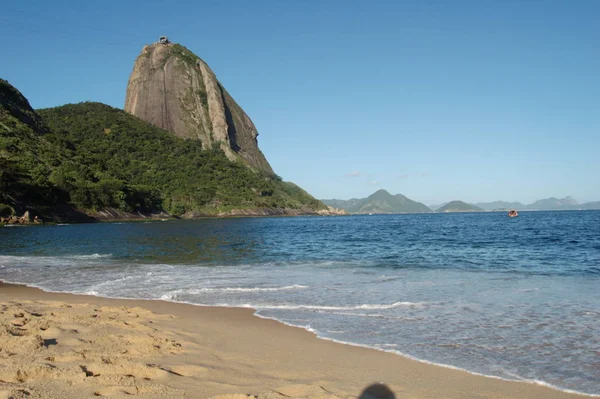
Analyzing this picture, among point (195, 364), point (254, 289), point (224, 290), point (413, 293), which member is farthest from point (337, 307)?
point (195, 364)

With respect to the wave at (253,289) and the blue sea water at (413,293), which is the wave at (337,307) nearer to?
the blue sea water at (413,293)

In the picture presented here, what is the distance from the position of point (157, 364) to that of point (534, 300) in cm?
891

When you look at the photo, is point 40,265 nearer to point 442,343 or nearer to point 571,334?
point 442,343

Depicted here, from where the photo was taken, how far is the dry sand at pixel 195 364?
4543 millimetres

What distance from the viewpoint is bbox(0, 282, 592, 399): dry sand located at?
179 inches

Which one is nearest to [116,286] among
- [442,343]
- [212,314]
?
[212,314]

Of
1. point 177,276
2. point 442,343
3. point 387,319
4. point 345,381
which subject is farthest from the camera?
point 177,276

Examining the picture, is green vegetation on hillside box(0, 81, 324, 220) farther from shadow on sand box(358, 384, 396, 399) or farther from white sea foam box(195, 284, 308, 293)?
shadow on sand box(358, 384, 396, 399)

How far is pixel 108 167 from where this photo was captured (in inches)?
4840

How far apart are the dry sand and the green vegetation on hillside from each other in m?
64.4

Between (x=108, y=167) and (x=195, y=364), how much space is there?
129 metres

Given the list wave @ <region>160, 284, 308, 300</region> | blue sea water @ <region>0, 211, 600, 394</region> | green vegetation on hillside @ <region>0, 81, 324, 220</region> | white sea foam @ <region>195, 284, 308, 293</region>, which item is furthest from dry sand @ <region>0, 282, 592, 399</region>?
green vegetation on hillside @ <region>0, 81, 324, 220</region>

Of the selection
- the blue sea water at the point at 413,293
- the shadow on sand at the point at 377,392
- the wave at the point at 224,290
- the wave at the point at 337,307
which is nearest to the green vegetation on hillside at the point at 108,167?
the blue sea water at the point at 413,293

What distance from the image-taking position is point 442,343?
23.3 feet
